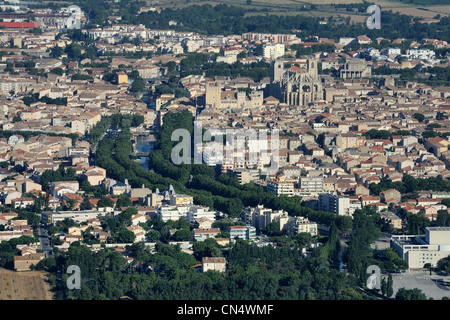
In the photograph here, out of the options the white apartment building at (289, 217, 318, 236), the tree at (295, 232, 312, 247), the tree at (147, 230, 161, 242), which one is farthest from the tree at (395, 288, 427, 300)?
the tree at (147, 230, 161, 242)

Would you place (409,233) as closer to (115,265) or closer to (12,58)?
(115,265)

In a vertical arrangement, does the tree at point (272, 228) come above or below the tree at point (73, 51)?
above

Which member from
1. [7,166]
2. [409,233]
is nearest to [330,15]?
[7,166]

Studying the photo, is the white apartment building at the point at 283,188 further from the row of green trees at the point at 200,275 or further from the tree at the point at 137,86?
the tree at the point at 137,86
